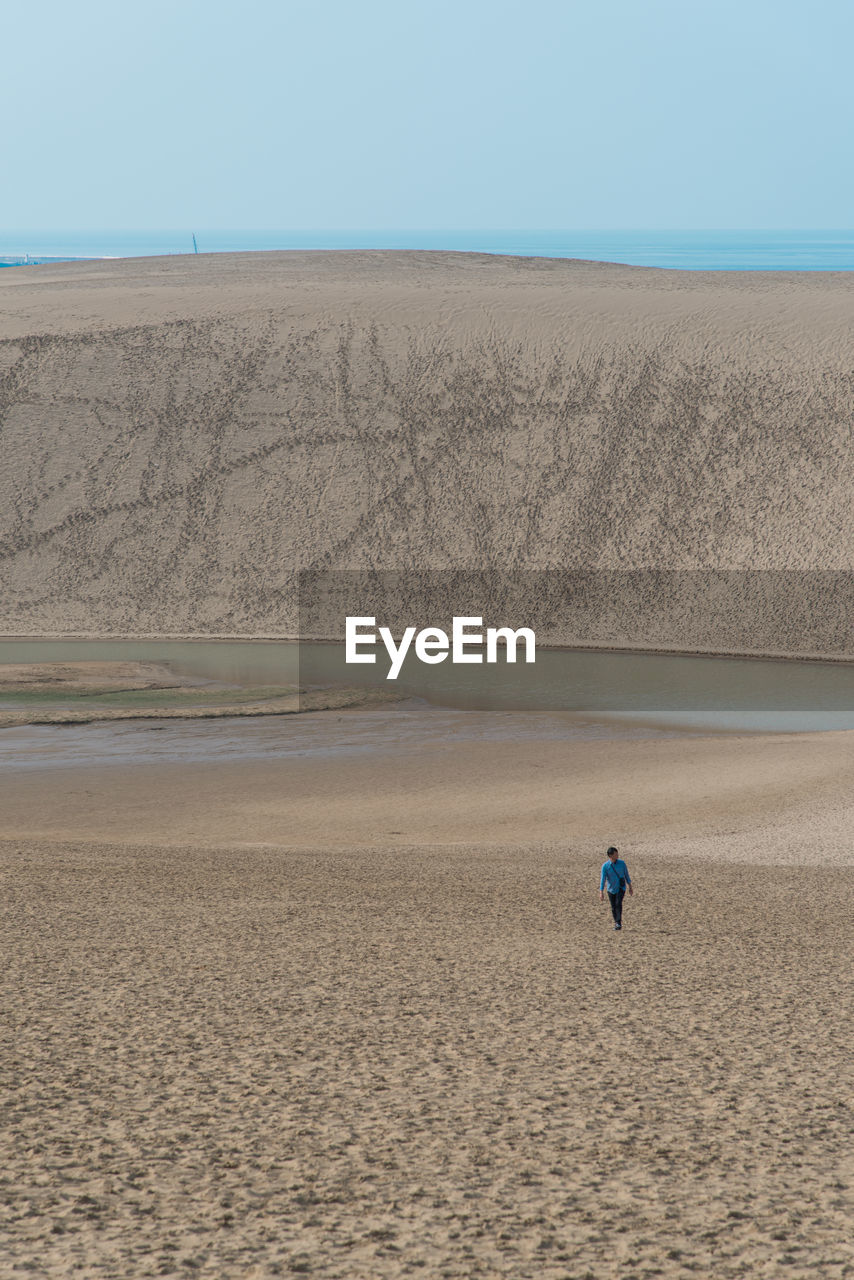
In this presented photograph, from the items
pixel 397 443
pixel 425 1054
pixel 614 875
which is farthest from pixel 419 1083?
pixel 397 443

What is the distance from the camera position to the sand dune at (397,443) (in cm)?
4650

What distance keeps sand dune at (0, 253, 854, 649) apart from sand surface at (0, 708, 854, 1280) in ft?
90.7

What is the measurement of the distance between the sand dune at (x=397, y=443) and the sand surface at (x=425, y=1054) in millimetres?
27637

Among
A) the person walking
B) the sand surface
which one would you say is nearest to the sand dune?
the sand surface

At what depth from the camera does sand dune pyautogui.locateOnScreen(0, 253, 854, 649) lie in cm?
4650

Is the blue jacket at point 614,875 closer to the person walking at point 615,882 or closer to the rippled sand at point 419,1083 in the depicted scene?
the person walking at point 615,882

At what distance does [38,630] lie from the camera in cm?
4450

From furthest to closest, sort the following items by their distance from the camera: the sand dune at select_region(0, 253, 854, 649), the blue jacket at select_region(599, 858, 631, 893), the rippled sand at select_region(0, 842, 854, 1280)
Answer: the sand dune at select_region(0, 253, 854, 649), the blue jacket at select_region(599, 858, 631, 893), the rippled sand at select_region(0, 842, 854, 1280)

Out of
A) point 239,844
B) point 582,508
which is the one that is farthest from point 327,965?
point 582,508

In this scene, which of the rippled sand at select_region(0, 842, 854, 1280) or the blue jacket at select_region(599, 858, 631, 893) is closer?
the rippled sand at select_region(0, 842, 854, 1280)

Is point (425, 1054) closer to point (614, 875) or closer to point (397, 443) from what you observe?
point (614, 875)

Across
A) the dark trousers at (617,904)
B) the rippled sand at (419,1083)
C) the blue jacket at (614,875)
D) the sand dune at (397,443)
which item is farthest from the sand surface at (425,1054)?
the sand dune at (397,443)

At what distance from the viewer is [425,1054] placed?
9.64 meters

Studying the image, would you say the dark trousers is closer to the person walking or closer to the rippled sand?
the person walking
